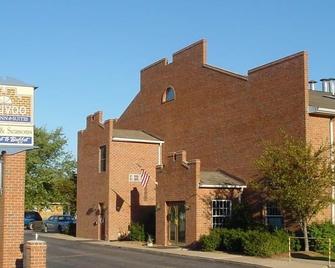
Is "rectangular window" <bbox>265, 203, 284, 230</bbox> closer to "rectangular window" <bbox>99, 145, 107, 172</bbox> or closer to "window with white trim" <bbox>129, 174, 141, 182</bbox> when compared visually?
"window with white trim" <bbox>129, 174, 141, 182</bbox>

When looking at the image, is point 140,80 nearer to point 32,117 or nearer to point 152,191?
point 152,191

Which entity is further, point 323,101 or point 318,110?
point 323,101

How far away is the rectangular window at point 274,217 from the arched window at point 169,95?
1219 cm

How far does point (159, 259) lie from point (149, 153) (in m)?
15.2

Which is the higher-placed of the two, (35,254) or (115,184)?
(115,184)

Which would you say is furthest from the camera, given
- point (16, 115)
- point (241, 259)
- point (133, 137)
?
point (133, 137)

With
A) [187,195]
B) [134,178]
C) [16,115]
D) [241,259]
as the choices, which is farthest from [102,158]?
[16,115]

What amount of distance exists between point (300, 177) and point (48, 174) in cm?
4497

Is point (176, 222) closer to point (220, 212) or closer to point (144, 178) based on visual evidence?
point (220, 212)

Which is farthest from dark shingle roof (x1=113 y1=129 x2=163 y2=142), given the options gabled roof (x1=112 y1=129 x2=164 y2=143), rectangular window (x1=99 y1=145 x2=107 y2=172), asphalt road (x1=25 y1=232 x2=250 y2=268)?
asphalt road (x1=25 y1=232 x2=250 y2=268)

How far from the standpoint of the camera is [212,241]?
28188 millimetres

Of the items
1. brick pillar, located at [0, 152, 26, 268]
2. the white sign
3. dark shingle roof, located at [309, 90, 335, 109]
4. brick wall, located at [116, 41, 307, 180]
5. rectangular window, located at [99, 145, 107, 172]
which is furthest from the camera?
rectangular window, located at [99, 145, 107, 172]

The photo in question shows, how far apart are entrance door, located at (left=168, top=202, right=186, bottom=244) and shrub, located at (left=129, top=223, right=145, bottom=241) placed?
12.6 feet

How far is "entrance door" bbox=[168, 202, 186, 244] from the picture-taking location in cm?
3130
